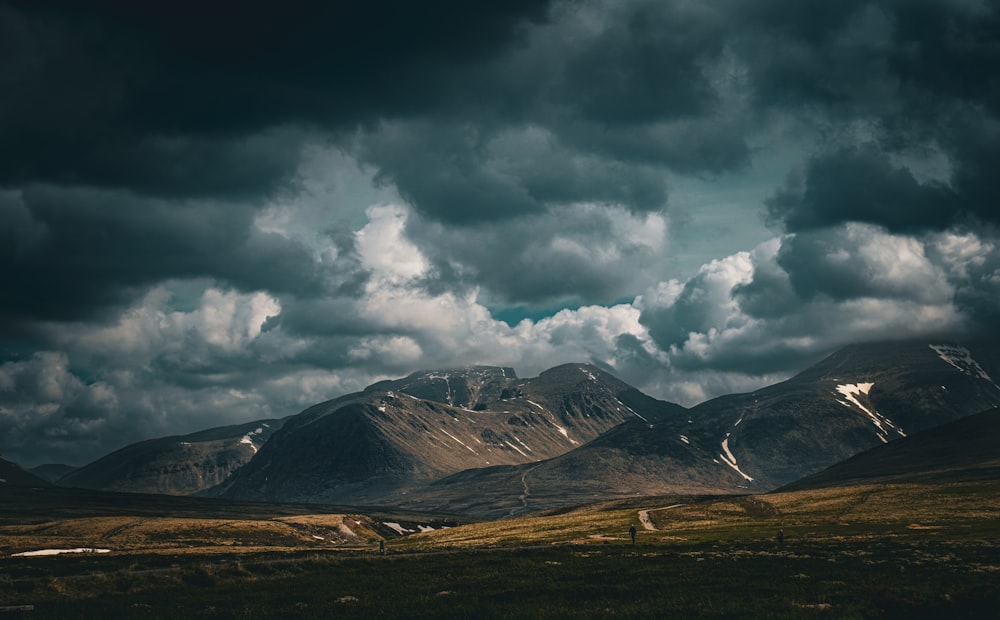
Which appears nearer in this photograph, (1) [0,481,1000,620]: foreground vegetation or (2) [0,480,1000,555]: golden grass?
(1) [0,481,1000,620]: foreground vegetation

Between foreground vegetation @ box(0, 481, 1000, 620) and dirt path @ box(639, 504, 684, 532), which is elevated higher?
foreground vegetation @ box(0, 481, 1000, 620)

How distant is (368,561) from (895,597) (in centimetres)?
4919

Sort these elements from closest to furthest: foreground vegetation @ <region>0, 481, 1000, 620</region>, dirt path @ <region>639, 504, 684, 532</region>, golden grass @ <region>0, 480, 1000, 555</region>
Answer: 1. foreground vegetation @ <region>0, 481, 1000, 620</region>
2. golden grass @ <region>0, 480, 1000, 555</region>
3. dirt path @ <region>639, 504, 684, 532</region>

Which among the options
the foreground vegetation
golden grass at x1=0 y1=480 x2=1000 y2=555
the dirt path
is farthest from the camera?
the dirt path

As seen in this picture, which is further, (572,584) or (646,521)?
(646,521)

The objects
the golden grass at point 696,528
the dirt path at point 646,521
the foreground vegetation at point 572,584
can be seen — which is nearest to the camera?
the foreground vegetation at point 572,584

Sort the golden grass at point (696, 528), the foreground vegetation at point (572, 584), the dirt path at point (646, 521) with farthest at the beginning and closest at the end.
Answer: the dirt path at point (646, 521), the golden grass at point (696, 528), the foreground vegetation at point (572, 584)

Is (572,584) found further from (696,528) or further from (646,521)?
(646,521)

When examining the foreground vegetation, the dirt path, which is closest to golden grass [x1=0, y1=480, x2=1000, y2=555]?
the dirt path

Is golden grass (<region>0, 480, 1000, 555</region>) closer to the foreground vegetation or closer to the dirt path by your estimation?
the dirt path

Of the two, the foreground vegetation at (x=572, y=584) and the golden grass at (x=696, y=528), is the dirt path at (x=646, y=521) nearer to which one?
the golden grass at (x=696, y=528)

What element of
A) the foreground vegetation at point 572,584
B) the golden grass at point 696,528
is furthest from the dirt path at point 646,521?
the foreground vegetation at point 572,584

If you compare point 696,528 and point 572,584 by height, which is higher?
point 572,584

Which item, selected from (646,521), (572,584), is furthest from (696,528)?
(572,584)
